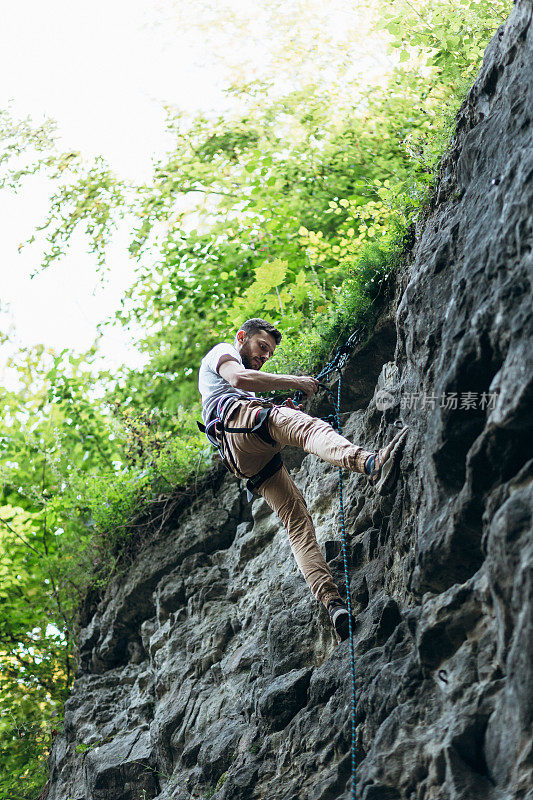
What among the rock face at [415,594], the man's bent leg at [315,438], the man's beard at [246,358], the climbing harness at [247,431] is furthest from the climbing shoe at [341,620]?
the man's beard at [246,358]

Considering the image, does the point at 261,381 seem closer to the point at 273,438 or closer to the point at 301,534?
the point at 273,438

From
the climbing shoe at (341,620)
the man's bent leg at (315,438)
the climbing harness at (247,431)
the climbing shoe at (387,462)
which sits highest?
the climbing harness at (247,431)

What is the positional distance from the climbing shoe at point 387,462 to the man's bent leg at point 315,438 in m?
0.09

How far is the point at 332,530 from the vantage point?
6.07m

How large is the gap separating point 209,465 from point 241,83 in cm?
778

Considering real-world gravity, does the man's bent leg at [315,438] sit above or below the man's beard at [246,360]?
below

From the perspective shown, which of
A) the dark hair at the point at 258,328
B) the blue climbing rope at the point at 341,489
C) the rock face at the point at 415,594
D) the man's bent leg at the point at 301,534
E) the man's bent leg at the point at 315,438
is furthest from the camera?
the dark hair at the point at 258,328

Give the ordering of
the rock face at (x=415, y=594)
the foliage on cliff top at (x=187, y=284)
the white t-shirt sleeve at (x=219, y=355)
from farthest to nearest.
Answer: the foliage on cliff top at (x=187, y=284), the white t-shirt sleeve at (x=219, y=355), the rock face at (x=415, y=594)

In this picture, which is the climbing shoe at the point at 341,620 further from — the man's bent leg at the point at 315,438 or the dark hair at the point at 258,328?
the dark hair at the point at 258,328

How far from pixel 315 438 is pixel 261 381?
0.62m

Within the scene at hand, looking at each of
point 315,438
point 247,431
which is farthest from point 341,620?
point 247,431

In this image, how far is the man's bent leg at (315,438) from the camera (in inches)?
184

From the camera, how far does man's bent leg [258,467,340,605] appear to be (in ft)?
17.1

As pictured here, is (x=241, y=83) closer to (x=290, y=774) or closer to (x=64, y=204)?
(x=64, y=204)
